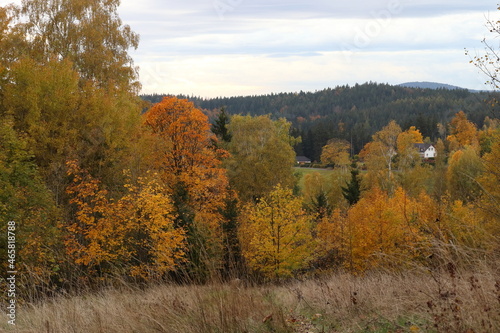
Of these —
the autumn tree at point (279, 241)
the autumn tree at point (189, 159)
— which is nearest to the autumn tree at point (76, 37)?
the autumn tree at point (189, 159)

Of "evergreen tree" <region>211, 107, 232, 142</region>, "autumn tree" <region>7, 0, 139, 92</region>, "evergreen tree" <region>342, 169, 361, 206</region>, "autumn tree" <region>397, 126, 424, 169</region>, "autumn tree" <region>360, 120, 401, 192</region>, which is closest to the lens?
"autumn tree" <region>7, 0, 139, 92</region>

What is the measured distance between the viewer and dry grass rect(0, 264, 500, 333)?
4375 mm

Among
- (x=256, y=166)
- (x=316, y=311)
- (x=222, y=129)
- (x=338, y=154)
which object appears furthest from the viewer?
(x=338, y=154)

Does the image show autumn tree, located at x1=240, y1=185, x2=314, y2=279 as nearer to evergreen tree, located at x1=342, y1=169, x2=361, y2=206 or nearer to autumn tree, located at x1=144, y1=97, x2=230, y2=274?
autumn tree, located at x1=144, y1=97, x2=230, y2=274

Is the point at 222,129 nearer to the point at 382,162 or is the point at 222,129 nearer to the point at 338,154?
the point at 382,162

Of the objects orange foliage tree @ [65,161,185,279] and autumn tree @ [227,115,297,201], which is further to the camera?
autumn tree @ [227,115,297,201]

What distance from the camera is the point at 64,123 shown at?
20.2m

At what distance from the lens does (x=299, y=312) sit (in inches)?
259

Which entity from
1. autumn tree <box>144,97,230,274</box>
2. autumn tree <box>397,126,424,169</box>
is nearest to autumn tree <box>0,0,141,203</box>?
autumn tree <box>144,97,230,274</box>

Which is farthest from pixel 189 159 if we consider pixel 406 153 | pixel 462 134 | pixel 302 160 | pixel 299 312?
pixel 302 160

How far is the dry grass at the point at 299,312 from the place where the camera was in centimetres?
438

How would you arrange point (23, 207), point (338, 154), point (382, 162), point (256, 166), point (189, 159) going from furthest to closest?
1. point (338, 154)
2. point (382, 162)
3. point (256, 166)
4. point (189, 159)
5. point (23, 207)

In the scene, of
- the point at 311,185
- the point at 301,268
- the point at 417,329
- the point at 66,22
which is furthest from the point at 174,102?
the point at 311,185

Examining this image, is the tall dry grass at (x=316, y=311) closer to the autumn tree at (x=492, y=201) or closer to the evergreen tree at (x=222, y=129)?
the autumn tree at (x=492, y=201)
